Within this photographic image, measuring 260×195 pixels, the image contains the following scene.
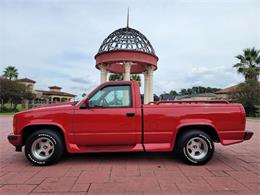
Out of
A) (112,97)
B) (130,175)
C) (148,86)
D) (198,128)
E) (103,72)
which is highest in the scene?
(103,72)

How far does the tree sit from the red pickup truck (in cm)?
2550

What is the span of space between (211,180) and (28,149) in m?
3.78

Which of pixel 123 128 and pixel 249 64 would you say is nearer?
pixel 123 128

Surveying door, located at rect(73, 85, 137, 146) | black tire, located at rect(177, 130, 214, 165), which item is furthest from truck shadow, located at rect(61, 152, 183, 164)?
door, located at rect(73, 85, 137, 146)

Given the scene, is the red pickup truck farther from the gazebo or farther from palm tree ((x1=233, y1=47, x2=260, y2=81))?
palm tree ((x1=233, y1=47, x2=260, y2=81))

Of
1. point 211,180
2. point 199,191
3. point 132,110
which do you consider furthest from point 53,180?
point 211,180

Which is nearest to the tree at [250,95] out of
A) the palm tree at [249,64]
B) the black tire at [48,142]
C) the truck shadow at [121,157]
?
the palm tree at [249,64]

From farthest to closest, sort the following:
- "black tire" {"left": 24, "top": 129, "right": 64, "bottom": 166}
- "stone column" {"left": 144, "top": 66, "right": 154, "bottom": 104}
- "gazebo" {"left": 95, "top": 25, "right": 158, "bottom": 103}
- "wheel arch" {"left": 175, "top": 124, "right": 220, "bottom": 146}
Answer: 1. "stone column" {"left": 144, "top": 66, "right": 154, "bottom": 104}
2. "gazebo" {"left": 95, "top": 25, "right": 158, "bottom": 103}
3. "wheel arch" {"left": 175, "top": 124, "right": 220, "bottom": 146}
4. "black tire" {"left": 24, "top": 129, "right": 64, "bottom": 166}

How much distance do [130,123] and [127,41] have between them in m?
15.7

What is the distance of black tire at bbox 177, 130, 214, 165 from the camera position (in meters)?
4.49

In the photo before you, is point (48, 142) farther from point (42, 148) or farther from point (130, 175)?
point (130, 175)

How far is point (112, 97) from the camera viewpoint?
15.4 ft

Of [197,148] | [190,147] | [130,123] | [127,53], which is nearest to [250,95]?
[127,53]

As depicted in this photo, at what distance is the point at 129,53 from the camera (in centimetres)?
1788
